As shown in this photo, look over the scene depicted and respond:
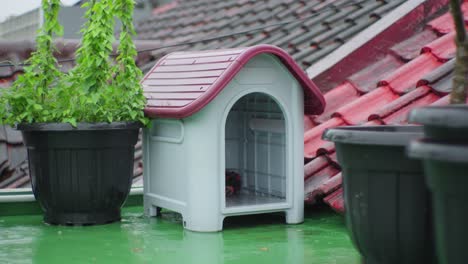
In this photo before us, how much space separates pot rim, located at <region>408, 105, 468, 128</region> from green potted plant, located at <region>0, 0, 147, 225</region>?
2384mm

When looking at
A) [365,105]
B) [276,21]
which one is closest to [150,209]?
[365,105]

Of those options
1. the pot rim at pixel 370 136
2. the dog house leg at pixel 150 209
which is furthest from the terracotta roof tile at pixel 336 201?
the pot rim at pixel 370 136

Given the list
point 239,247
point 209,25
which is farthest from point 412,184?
point 209,25

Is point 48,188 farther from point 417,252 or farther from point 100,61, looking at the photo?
point 417,252

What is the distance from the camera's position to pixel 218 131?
4.54m

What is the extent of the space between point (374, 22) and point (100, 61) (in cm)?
246

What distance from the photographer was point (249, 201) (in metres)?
4.96

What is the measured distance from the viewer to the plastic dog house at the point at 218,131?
4504 millimetres

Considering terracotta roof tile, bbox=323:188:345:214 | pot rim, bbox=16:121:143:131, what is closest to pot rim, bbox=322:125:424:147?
terracotta roof tile, bbox=323:188:345:214

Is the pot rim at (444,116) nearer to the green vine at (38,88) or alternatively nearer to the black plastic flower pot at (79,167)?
the black plastic flower pot at (79,167)

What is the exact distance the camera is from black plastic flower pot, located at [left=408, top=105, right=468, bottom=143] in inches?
99.7

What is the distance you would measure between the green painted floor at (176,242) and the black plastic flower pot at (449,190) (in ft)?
3.82

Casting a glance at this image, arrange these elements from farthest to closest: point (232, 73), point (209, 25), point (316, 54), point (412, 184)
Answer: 1. point (209, 25)
2. point (316, 54)
3. point (232, 73)
4. point (412, 184)

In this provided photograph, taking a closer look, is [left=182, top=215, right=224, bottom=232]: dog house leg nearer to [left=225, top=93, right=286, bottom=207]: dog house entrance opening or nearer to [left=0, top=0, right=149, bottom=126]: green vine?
[left=225, top=93, right=286, bottom=207]: dog house entrance opening
